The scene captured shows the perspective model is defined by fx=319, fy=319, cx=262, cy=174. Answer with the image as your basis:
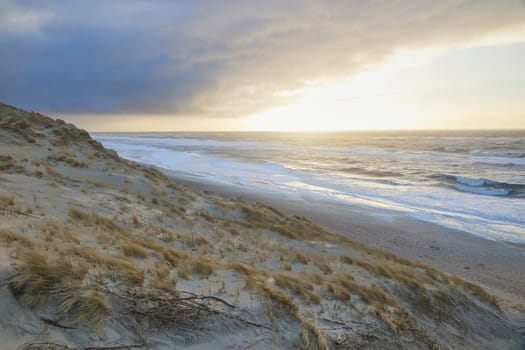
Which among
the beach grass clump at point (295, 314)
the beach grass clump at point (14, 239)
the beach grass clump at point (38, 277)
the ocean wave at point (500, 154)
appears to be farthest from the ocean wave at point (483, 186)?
the ocean wave at point (500, 154)

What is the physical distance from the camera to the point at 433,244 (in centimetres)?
1423

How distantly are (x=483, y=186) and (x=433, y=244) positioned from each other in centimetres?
1951

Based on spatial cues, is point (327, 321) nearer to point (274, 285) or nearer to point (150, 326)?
point (274, 285)

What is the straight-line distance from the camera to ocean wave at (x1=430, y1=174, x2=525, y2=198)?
2584 cm

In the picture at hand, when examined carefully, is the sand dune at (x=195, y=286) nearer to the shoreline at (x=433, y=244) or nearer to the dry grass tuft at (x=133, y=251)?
the dry grass tuft at (x=133, y=251)

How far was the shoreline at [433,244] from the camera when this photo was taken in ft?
36.1

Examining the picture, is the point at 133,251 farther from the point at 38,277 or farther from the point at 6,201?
the point at 6,201

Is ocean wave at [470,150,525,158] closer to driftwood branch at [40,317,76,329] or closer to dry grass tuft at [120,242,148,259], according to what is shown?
dry grass tuft at [120,242,148,259]

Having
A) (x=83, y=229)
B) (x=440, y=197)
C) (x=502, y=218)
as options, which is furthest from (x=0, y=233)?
(x=440, y=197)

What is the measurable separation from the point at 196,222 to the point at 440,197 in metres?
20.9

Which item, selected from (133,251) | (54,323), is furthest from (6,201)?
(54,323)

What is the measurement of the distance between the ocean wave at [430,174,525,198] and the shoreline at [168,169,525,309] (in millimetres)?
12638

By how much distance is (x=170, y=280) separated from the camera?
4.71 m

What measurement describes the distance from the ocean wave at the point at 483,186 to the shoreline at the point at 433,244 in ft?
41.5
